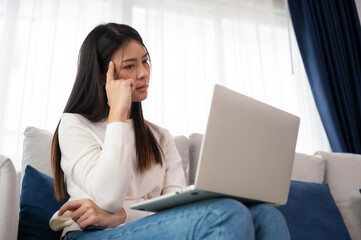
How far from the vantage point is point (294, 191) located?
74.0 inches

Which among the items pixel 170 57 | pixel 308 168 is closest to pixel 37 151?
→ pixel 170 57

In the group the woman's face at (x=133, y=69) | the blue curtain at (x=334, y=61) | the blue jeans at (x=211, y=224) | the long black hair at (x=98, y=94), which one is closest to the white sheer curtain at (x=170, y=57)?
the blue curtain at (x=334, y=61)

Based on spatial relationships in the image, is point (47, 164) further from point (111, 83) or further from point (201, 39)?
point (201, 39)

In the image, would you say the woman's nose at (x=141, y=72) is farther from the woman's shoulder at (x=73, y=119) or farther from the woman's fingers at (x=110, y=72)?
the woman's shoulder at (x=73, y=119)

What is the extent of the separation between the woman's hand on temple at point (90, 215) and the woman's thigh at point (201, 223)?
19cm

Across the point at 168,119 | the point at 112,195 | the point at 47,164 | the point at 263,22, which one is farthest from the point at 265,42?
the point at 112,195

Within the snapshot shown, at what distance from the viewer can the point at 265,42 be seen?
301cm

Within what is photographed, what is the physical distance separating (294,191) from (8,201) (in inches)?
51.9

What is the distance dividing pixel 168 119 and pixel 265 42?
3.41 feet

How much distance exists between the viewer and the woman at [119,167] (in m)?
0.83

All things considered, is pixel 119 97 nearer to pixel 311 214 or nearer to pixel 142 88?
pixel 142 88

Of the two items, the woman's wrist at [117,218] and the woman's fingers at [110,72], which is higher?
the woman's fingers at [110,72]

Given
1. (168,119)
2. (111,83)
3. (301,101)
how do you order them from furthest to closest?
1. (301,101)
2. (168,119)
3. (111,83)

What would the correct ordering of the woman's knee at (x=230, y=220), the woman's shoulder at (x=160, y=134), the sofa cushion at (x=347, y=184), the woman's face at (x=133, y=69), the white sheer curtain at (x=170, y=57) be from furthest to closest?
the white sheer curtain at (x=170, y=57) < the sofa cushion at (x=347, y=184) < the woman's shoulder at (x=160, y=134) < the woman's face at (x=133, y=69) < the woman's knee at (x=230, y=220)
